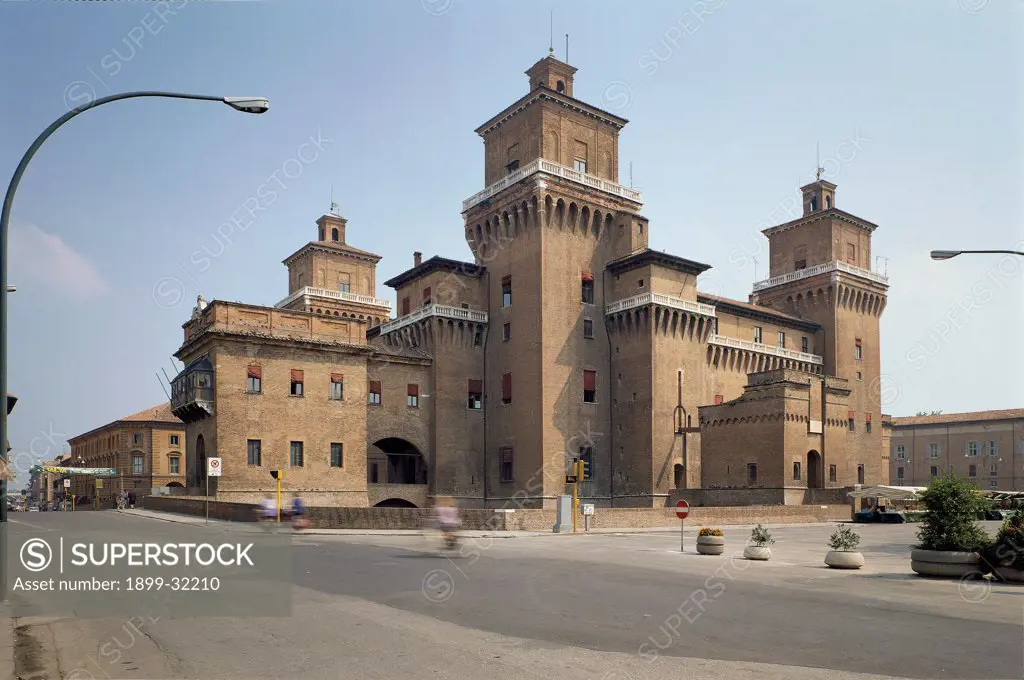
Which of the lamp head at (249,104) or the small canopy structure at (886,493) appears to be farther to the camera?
the small canopy structure at (886,493)

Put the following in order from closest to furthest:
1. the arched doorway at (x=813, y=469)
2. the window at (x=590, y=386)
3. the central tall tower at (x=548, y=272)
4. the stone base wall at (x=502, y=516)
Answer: the stone base wall at (x=502, y=516)
the central tall tower at (x=548, y=272)
the window at (x=590, y=386)
the arched doorway at (x=813, y=469)

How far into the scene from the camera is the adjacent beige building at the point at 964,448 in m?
91.7

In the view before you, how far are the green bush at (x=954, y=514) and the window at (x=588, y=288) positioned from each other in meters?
39.7

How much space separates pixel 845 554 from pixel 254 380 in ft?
113

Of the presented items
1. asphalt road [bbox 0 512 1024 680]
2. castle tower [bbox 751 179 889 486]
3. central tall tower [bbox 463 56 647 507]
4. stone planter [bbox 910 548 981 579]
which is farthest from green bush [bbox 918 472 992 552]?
castle tower [bbox 751 179 889 486]

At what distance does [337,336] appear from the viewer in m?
50.9

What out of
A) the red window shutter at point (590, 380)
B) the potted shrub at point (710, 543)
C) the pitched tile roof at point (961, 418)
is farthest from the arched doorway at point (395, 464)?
the pitched tile roof at point (961, 418)

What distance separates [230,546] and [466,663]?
15.3m

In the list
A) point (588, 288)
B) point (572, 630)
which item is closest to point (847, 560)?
point (572, 630)

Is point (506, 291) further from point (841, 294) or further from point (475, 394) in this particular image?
point (841, 294)

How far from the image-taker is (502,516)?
35.2 meters

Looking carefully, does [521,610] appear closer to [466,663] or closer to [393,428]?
[466,663]

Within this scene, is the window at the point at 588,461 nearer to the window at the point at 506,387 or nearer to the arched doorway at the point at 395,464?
the window at the point at 506,387

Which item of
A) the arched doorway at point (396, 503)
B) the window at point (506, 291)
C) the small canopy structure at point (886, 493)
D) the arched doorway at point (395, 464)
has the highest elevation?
the window at point (506, 291)
